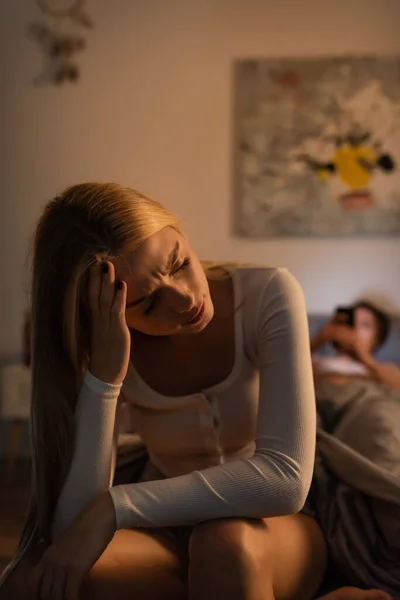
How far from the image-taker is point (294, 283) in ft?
3.26

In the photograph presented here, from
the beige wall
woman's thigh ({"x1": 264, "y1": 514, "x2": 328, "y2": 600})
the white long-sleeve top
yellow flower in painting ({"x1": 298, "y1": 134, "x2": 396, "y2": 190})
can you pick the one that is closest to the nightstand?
the beige wall

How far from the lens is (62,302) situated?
3.10 feet

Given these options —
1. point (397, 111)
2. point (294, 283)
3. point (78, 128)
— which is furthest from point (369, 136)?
point (294, 283)

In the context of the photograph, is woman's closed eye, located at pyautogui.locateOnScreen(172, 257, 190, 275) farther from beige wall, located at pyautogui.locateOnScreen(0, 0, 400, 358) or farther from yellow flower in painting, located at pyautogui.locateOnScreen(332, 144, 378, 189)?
yellow flower in painting, located at pyautogui.locateOnScreen(332, 144, 378, 189)

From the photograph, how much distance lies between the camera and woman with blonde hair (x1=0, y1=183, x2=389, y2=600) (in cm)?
82

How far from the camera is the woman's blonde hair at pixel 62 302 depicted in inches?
35.4

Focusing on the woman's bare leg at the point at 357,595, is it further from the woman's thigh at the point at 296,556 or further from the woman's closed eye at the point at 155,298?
the woman's closed eye at the point at 155,298

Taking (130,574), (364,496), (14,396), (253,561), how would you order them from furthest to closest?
(14,396) < (364,496) < (130,574) < (253,561)

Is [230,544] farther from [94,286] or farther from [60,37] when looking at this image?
[60,37]

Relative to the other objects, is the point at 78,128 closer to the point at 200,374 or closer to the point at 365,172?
the point at 365,172

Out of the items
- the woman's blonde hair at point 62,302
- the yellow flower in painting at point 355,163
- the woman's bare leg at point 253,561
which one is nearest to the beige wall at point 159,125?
the yellow flower in painting at point 355,163

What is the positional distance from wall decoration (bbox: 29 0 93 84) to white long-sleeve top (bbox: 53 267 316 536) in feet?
8.29

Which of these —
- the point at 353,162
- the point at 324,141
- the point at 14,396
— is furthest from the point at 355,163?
the point at 14,396

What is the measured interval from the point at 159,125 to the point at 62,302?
95.5 inches
